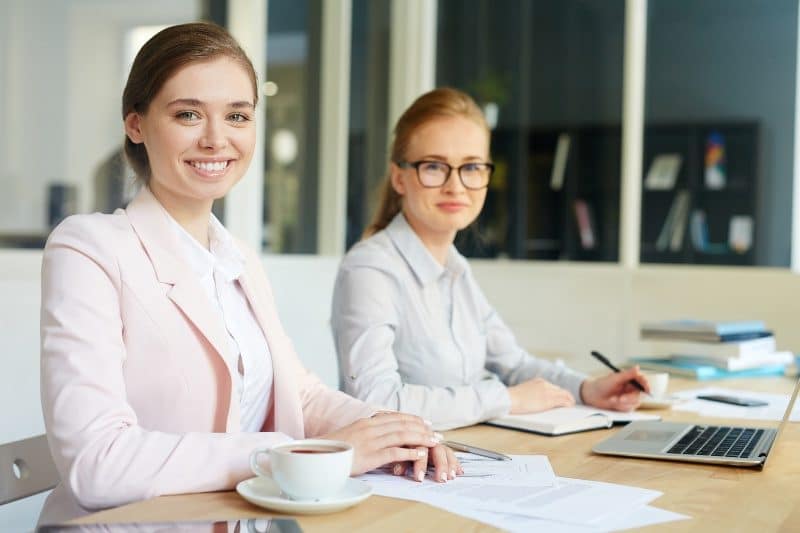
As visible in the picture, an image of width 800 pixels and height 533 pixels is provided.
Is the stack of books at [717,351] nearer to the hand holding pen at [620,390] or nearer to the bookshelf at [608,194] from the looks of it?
the hand holding pen at [620,390]

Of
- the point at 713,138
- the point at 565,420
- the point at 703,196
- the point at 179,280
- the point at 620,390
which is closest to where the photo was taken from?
the point at 179,280

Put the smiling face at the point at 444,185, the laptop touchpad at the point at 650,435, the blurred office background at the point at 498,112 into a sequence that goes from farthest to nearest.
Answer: the blurred office background at the point at 498,112
the smiling face at the point at 444,185
the laptop touchpad at the point at 650,435

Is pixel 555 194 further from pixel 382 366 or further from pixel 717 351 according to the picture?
pixel 382 366

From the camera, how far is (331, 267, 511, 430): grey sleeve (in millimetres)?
1772

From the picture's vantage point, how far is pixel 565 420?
1.75 meters

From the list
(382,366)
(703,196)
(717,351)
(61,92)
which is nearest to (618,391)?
(382,366)

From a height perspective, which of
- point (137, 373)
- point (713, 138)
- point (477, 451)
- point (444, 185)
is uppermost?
point (713, 138)

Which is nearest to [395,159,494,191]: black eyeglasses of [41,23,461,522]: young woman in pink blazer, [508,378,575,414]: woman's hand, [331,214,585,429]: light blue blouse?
[331,214,585,429]: light blue blouse

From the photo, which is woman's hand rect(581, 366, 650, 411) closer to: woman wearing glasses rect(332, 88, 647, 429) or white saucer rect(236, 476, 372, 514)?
woman wearing glasses rect(332, 88, 647, 429)

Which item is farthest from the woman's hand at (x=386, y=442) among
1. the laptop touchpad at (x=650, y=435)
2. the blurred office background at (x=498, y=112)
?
the blurred office background at (x=498, y=112)

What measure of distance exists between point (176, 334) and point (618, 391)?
102 cm

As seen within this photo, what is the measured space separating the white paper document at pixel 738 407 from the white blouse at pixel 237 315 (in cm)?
96

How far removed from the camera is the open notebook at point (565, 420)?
171 centimetres

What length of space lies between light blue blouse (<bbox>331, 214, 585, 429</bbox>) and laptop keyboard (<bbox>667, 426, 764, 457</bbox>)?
0.36m
